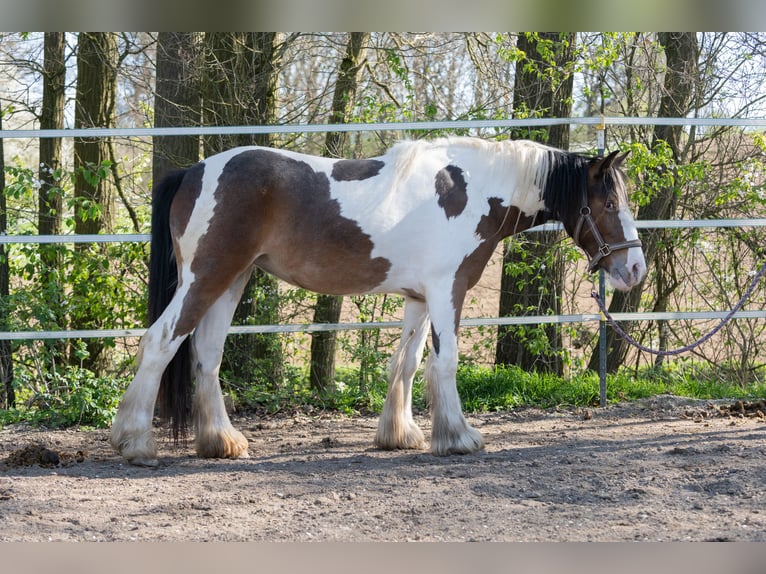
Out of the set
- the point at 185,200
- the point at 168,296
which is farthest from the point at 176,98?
Answer: the point at 168,296

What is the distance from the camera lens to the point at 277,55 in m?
6.55

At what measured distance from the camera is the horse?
4.52m

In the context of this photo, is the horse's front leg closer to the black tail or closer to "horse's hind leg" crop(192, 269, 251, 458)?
"horse's hind leg" crop(192, 269, 251, 458)

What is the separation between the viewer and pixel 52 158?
7.32 metres

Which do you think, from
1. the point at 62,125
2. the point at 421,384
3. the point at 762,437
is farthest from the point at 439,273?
the point at 62,125

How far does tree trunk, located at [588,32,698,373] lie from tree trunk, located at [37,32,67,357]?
4840mm

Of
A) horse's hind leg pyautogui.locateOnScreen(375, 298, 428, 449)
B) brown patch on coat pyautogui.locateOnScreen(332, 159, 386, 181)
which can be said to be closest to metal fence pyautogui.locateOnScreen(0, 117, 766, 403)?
horse's hind leg pyautogui.locateOnScreen(375, 298, 428, 449)

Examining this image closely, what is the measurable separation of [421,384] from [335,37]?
3.40 m

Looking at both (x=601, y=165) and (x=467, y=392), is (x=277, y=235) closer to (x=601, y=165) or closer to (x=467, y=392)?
(x=601, y=165)

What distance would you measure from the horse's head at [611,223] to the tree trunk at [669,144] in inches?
99.0

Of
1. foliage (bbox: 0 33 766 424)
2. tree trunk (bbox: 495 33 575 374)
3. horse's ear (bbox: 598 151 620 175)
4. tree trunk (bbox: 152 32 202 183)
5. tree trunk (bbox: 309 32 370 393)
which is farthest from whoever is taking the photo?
tree trunk (bbox: 309 32 370 393)

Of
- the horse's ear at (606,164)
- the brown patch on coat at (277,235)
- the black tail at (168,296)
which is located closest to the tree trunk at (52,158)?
the black tail at (168,296)

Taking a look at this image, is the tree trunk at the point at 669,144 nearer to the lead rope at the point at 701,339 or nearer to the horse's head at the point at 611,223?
the lead rope at the point at 701,339

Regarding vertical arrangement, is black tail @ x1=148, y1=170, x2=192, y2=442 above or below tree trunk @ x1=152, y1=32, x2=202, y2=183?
below
